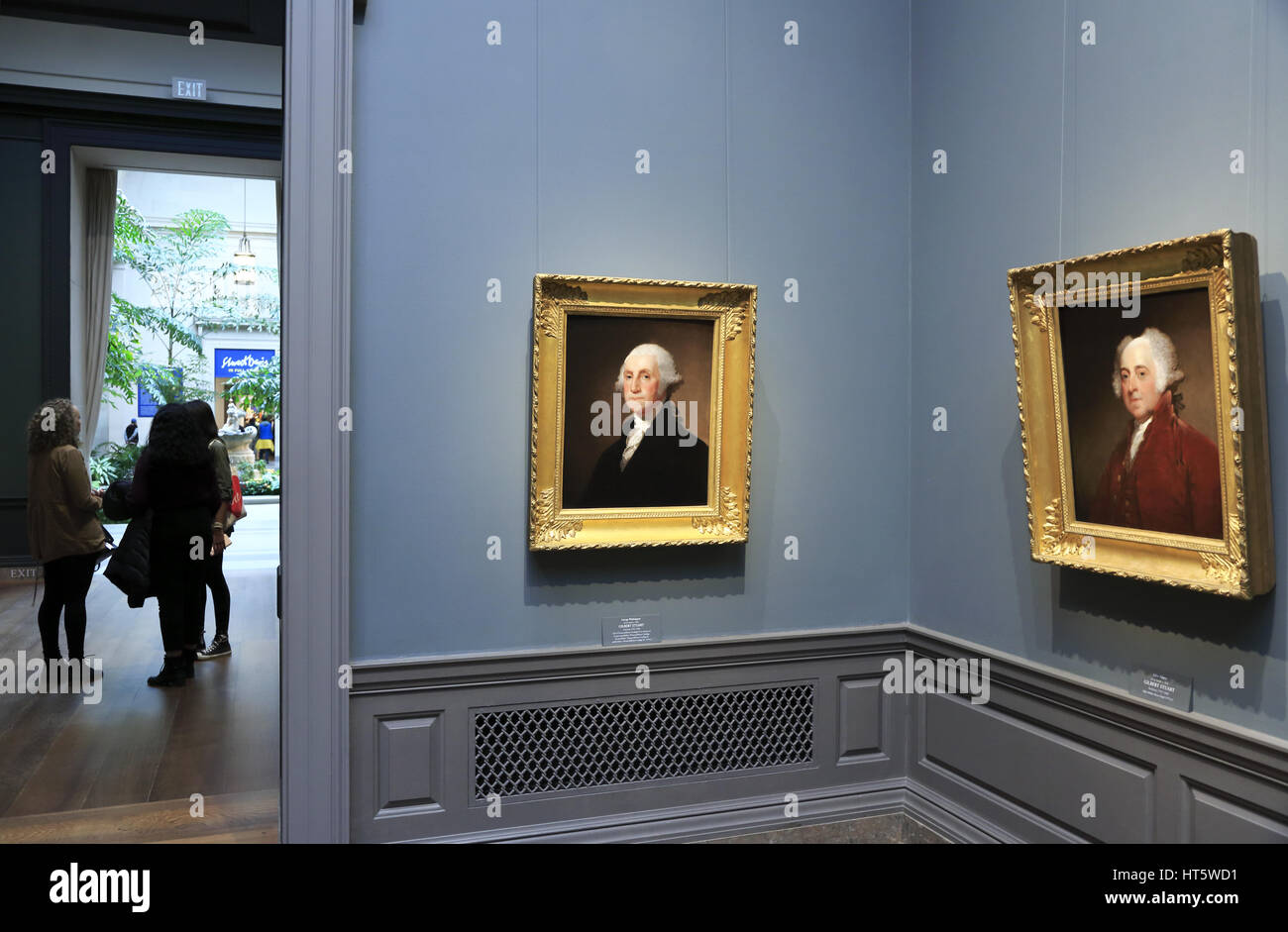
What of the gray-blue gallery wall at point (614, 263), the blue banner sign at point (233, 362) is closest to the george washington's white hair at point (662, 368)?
the gray-blue gallery wall at point (614, 263)

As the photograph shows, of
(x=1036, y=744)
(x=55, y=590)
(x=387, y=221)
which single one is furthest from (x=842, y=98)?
(x=55, y=590)

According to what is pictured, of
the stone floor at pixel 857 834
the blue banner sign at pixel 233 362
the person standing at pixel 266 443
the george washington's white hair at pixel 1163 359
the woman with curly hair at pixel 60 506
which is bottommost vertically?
the stone floor at pixel 857 834

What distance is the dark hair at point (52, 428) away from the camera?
6367 mm

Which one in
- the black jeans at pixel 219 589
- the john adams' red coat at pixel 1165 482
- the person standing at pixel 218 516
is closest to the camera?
the john adams' red coat at pixel 1165 482

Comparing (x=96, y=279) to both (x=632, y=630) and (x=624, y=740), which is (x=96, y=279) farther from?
(x=624, y=740)

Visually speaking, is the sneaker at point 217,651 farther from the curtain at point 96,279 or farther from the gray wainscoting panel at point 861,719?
the gray wainscoting panel at point 861,719

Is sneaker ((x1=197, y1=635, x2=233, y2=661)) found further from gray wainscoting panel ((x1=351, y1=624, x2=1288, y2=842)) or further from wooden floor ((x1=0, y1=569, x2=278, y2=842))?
gray wainscoting panel ((x1=351, y1=624, x2=1288, y2=842))

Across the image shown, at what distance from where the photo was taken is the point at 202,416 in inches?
251

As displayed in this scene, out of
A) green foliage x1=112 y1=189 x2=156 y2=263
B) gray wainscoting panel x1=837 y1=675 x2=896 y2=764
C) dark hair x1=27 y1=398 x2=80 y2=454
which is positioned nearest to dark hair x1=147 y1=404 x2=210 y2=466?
dark hair x1=27 y1=398 x2=80 y2=454

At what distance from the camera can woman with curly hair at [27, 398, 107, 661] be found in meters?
6.32

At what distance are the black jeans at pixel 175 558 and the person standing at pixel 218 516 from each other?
21 cm

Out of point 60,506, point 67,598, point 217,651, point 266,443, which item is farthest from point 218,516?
point 266,443

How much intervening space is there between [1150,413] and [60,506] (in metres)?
6.75

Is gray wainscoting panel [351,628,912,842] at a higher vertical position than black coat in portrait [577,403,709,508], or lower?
lower
